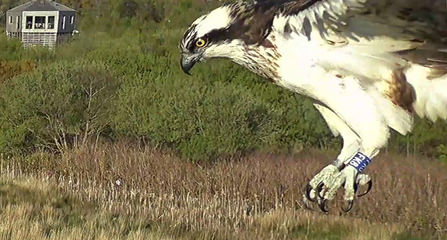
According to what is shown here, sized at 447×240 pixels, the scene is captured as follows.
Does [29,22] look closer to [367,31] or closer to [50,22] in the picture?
[50,22]

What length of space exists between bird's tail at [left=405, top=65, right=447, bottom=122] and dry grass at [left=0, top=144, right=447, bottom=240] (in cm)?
393

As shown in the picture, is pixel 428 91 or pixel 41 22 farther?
pixel 41 22

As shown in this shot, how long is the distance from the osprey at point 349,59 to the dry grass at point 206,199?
380 cm

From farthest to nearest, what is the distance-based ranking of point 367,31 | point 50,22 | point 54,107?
point 50,22
point 54,107
point 367,31

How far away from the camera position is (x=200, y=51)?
216 cm

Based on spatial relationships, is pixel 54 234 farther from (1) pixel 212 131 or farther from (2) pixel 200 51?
(1) pixel 212 131

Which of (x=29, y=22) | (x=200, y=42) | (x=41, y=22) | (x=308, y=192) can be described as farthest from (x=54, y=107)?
(x=29, y=22)

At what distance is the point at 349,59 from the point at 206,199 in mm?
9201

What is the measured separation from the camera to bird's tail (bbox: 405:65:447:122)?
2008mm

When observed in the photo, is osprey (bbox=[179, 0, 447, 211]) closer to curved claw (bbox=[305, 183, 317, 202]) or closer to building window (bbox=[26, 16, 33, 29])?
curved claw (bbox=[305, 183, 317, 202])

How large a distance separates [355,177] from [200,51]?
0.62 meters

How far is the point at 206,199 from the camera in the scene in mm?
11031

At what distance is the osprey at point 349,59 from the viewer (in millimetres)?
1932

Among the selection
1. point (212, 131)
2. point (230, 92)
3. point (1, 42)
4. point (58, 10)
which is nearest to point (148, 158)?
point (212, 131)
